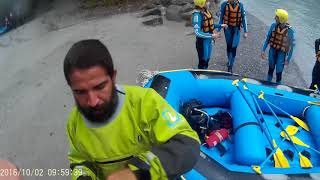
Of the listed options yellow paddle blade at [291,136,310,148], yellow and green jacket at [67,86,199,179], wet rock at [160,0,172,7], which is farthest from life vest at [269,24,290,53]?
wet rock at [160,0,172,7]

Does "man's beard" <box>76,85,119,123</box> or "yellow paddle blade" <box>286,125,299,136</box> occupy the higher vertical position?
"man's beard" <box>76,85,119,123</box>

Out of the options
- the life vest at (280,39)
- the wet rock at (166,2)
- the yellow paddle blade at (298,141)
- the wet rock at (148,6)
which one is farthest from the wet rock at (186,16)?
the yellow paddle blade at (298,141)

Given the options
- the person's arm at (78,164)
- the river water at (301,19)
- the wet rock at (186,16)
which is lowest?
the river water at (301,19)

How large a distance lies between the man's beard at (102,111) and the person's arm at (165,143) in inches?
4.4

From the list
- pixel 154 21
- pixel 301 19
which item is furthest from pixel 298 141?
pixel 301 19

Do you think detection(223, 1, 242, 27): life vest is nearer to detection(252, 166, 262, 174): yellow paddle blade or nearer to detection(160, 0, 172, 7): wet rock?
detection(252, 166, 262, 174): yellow paddle blade

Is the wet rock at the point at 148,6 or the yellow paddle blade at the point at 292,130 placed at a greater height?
the wet rock at the point at 148,6

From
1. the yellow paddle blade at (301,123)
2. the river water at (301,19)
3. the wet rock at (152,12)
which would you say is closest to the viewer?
the yellow paddle blade at (301,123)

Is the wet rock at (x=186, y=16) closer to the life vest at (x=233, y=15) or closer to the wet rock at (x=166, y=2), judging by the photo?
the wet rock at (x=166, y=2)

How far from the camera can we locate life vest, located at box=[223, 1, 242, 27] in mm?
5250

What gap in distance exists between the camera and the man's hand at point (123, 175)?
1123 mm

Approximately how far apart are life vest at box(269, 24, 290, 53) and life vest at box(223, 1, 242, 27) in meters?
0.65

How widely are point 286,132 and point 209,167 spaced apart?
976mm

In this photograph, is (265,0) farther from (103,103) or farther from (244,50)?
(103,103)
